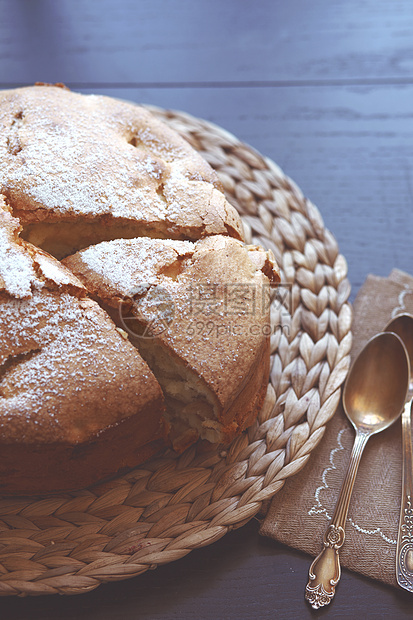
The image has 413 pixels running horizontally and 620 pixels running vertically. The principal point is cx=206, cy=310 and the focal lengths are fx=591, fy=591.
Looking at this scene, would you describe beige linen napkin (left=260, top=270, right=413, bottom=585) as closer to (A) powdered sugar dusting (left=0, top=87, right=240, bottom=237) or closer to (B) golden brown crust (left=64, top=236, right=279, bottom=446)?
(B) golden brown crust (left=64, top=236, right=279, bottom=446)

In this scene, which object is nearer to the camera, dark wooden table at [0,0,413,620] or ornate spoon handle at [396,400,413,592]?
ornate spoon handle at [396,400,413,592]

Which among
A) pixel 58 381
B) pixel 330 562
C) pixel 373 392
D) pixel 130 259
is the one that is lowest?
pixel 330 562

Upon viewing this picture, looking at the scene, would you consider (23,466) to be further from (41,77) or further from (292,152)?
(41,77)

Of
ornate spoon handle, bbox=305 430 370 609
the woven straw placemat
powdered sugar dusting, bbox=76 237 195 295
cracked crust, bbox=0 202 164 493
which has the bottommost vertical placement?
ornate spoon handle, bbox=305 430 370 609

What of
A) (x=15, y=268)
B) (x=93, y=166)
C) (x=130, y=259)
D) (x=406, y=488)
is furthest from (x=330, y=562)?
(x=93, y=166)

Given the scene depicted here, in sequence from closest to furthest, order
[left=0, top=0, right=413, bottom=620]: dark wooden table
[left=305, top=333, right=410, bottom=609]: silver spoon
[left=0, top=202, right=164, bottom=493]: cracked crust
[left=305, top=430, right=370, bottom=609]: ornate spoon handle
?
1. [left=0, top=202, right=164, bottom=493]: cracked crust
2. [left=305, top=430, right=370, bottom=609]: ornate spoon handle
3. [left=305, top=333, right=410, bottom=609]: silver spoon
4. [left=0, top=0, right=413, bottom=620]: dark wooden table

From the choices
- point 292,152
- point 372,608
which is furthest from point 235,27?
point 372,608

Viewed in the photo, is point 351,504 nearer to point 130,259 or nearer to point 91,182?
point 130,259

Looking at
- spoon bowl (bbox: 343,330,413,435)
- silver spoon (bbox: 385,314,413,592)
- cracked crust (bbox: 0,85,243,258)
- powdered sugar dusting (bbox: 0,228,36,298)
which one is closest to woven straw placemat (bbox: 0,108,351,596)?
spoon bowl (bbox: 343,330,413,435)
